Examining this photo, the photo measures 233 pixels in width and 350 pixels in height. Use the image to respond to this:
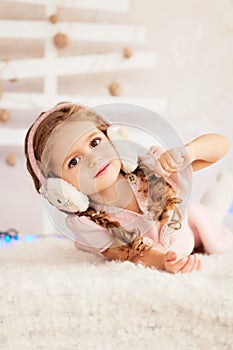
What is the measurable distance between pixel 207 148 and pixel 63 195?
263 mm

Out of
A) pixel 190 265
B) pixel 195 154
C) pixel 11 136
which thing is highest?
pixel 195 154

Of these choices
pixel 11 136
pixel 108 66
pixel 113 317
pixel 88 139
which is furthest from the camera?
pixel 108 66

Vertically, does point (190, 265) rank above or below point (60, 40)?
below

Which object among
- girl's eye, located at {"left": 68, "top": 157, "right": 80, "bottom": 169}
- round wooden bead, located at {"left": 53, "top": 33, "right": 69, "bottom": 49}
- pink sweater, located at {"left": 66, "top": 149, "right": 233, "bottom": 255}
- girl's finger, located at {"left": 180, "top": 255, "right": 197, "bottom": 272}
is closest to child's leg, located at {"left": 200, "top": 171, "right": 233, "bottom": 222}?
pink sweater, located at {"left": 66, "top": 149, "right": 233, "bottom": 255}

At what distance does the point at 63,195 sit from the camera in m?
0.83

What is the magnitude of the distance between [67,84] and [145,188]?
0.86 meters

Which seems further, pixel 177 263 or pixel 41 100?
pixel 41 100

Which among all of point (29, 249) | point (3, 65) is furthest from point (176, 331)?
point (3, 65)

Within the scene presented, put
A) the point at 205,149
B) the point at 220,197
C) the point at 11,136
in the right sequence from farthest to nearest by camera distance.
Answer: the point at 11,136, the point at 220,197, the point at 205,149

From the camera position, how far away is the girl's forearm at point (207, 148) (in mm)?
939

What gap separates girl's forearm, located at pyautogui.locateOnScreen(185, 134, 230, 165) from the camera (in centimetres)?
94

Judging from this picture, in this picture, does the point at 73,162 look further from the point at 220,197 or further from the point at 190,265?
the point at 220,197

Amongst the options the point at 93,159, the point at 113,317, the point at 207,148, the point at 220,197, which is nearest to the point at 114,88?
the point at 220,197

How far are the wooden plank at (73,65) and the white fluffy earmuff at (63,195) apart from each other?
80 centimetres
